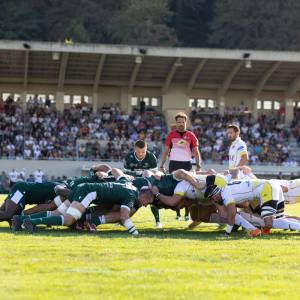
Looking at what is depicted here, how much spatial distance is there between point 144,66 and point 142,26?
2278 cm

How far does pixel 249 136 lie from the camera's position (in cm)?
3350

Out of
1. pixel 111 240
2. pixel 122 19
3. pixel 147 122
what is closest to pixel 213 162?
pixel 147 122

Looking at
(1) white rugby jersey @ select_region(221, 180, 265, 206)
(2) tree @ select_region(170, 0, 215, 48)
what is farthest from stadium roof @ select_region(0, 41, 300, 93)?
(2) tree @ select_region(170, 0, 215, 48)

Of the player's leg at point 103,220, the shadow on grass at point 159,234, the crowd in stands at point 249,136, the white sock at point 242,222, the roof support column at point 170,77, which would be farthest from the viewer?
the roof support column at point 170,77

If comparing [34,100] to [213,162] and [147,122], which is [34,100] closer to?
[147,122]

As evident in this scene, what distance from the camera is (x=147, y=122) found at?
33656 mm

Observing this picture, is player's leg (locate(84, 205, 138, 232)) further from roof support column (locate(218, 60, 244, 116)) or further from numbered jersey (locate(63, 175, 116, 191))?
roof support column (locate(218, 60, 244, 116))

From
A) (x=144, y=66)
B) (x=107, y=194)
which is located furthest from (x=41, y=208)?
(x=144, y=66)

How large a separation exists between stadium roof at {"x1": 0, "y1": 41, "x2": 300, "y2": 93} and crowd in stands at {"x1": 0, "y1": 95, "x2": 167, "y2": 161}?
212 cm

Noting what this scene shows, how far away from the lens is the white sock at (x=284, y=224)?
28.5 ft

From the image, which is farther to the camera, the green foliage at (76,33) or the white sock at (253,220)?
the green foliage at (76,33)

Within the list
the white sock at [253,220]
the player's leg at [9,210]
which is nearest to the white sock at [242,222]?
the white sock at [253,220]

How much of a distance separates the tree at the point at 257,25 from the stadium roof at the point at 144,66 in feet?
65.3

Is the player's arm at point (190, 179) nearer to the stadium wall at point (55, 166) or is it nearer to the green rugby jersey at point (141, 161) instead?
the green rugby jersey at point (141, 161)
